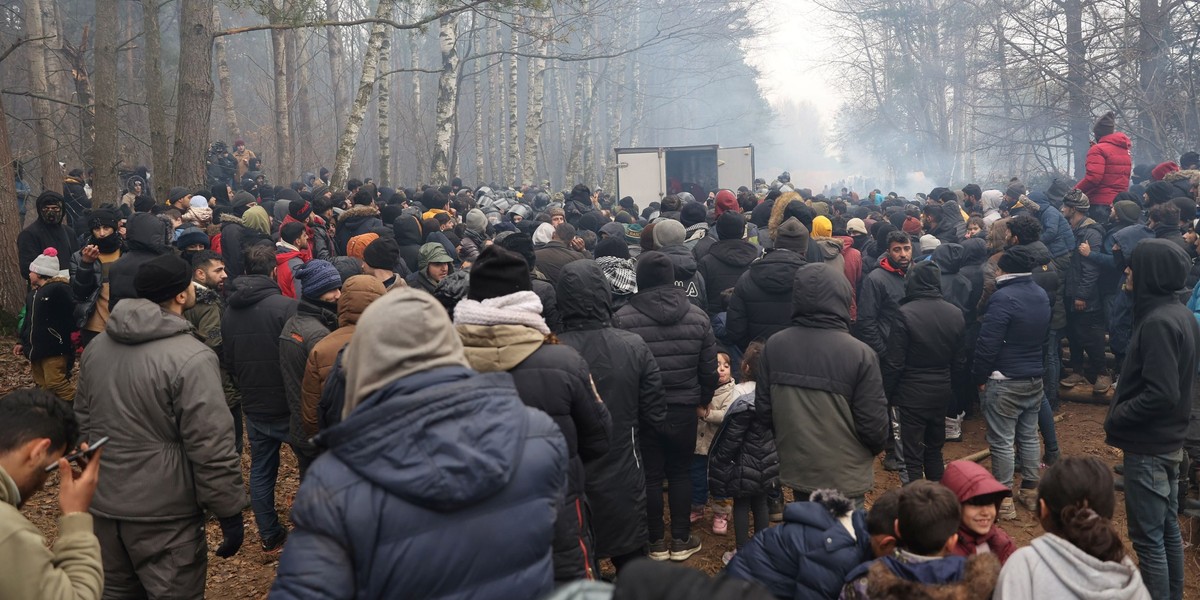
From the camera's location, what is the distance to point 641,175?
65.5 feet

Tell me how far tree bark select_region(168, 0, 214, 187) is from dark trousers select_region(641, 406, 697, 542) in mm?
10083

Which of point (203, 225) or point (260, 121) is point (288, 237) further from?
point (260, 121)

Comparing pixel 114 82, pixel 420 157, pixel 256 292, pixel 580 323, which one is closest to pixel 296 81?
pixel 420 157

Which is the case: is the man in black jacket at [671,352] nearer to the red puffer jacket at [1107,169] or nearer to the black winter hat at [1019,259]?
the black winter hat at [1019,259]

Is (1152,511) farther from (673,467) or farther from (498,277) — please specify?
(498,277)

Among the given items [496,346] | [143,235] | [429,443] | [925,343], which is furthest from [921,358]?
[143,235]

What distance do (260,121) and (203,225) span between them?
34.0 m

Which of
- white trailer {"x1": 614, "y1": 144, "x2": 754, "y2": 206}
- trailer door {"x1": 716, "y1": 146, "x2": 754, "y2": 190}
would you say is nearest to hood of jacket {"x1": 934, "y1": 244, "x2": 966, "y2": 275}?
white trailer {"x1": 614, "y1": 144, "x2": 754, "y2": 206}

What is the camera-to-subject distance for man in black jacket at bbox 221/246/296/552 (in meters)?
5.73

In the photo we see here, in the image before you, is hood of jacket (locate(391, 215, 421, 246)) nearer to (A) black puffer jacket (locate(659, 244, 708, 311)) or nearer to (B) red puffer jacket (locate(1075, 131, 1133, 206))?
(A) black puffer jacket (locate(659, 244, 708, 311))

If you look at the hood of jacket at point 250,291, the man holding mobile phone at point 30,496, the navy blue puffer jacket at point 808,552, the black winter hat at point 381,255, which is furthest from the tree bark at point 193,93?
the navy blue puffer jacket at point 808,552

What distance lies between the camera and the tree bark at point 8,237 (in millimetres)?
9359

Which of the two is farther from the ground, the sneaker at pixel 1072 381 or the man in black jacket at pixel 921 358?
the man in black jacket at pixel 921 358

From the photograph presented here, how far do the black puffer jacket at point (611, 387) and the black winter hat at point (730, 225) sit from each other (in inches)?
122
